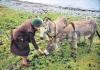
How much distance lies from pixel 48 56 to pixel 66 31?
356 mm

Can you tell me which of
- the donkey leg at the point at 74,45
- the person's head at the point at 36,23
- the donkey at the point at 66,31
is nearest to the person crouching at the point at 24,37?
the person's head at the point at 36,23

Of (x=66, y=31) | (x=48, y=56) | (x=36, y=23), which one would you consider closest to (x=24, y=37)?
(x=36, y=23)

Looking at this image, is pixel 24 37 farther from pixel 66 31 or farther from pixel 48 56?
pixel 66 31

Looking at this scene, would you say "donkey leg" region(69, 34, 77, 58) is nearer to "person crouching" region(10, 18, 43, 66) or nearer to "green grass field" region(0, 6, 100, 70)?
"green grass field" region(0, 6, 100, 70)

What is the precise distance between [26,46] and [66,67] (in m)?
0.51

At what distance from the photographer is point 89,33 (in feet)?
11.3

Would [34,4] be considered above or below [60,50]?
above

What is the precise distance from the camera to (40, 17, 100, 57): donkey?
3.32 meters

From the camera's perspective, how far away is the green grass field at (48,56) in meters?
3.27

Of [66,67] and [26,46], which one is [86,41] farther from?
[26,46]

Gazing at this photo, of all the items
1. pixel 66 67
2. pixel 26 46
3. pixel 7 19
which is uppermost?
pixel 7 19

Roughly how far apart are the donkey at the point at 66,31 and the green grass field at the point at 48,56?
59mm

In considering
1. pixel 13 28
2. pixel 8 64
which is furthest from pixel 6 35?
pixel 8 64

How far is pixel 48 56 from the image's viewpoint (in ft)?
10.9
